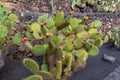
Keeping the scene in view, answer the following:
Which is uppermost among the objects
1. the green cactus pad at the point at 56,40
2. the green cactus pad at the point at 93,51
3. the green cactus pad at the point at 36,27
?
the green cactus pad at the point at 36,27

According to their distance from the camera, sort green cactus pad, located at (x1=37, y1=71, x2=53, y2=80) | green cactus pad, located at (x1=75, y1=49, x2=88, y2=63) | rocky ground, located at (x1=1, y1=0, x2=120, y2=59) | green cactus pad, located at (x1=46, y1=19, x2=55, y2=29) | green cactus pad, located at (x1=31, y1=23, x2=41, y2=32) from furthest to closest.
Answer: rocky ground, located at (x1=1, y1=0, x2=120, y2=59), green cactus pad, located at (x1=46, y1=19, x2=55, y2=29), green cactus pad, located at (x1=31, y1=23, x2=41, y2=32), green cactus pad, located at (x1=75, y1=49, x2=88, y2=63), green cactus pad, located at (x1=37, y1=71, x2=53, y2=80)

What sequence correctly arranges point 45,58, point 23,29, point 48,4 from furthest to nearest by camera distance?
point 48,4
point 23,29
point 45,58

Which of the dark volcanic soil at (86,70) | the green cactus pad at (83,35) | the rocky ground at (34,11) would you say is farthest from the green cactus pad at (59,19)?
the rocky ground at (34,11)

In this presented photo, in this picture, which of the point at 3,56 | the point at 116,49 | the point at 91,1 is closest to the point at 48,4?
the point at 91,1

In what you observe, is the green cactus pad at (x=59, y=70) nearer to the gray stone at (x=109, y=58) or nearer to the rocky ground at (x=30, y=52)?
the rocky ground at (x=30, y=52)

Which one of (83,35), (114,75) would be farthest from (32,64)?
(114,75)

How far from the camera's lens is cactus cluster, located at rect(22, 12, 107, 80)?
155 inches

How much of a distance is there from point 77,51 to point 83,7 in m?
2.46

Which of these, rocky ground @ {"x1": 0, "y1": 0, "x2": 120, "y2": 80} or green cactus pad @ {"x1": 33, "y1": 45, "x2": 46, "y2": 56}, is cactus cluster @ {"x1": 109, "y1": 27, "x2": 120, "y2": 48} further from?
green cactus pad @ {"x1": 33, "y1": 45, "x2": 46, "y2": 56}

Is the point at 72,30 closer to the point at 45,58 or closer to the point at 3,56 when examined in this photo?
the point at 45,58

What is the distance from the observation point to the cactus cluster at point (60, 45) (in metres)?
3.93

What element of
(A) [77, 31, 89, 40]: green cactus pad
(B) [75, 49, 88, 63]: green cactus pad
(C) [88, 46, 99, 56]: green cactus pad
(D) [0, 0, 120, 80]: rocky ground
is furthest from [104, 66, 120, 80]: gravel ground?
(A) [77, 31, 89, 40]: green cactus pad

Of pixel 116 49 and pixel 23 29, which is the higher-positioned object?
→ pixel 23 29

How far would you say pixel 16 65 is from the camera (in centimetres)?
453
